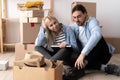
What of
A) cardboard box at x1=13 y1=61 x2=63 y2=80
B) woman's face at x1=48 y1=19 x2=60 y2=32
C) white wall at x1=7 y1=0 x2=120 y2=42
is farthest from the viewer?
white wall at x1=7 y1=0 x2=120 y2=42

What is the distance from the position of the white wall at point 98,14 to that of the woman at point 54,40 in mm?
1388

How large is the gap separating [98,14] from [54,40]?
1.58 metres

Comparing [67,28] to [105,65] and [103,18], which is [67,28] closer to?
[105,65]

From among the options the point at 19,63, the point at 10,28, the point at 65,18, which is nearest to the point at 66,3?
the point at 65,18

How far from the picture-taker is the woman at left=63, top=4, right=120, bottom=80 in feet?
6.64

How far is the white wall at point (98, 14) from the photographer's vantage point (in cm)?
367

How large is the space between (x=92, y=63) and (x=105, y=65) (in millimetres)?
130

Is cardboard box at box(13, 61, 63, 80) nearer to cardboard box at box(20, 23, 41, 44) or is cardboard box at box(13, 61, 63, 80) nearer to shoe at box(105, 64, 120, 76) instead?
shoe at box(105, 64, 120, 76)

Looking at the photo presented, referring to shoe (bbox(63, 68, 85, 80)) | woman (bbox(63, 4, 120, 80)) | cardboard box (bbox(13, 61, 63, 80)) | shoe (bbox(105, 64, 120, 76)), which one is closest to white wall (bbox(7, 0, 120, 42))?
woman (bbox(63, 4, 120, 80))

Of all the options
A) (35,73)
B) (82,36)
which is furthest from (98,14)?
(35,73)

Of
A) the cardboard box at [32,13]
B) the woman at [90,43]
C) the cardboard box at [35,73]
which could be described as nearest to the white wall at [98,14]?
the cardboard box at [32,13]

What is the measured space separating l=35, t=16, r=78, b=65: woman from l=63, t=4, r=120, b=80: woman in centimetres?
9

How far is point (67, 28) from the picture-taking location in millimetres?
2328

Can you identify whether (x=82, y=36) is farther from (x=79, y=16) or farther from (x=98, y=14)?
(x=98, y=14)
